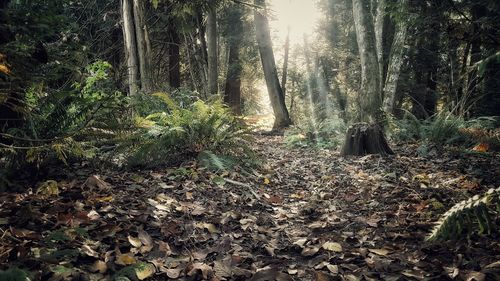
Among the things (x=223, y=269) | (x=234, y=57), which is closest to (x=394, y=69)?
(x=234, y=57)

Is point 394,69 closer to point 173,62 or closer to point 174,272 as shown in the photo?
point 173,62

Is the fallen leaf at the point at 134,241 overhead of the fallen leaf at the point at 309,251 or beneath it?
overhead

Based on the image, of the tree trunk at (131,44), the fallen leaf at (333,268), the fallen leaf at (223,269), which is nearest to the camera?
the fallen leaf at (223,269)

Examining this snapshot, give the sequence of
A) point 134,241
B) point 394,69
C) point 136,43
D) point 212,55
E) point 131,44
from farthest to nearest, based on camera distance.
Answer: point 212,55 → point 394,69 → point 136,43 → point 131,44 → point 134,241

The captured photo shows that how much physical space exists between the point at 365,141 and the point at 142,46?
449cm

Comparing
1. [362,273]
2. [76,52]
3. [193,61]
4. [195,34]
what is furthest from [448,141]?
[193,61]

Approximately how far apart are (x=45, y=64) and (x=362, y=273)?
3229 mm

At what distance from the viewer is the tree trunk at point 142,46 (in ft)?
20.7

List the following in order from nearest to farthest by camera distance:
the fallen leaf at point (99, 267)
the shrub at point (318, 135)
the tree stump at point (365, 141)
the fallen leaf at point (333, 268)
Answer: the fallen leaf at point (99, 267)
the fallen leaf at point (333, 268)
the tree stump at point (365, 141)
the shrub at point (318, 135)

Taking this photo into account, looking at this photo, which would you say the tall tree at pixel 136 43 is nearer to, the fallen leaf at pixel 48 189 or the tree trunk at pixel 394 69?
the fallen leaf at pixel 48 189

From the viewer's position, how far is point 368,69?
7664mm

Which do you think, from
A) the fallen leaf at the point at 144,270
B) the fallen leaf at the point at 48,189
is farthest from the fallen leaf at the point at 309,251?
the fallen leaf at the point at 48,189

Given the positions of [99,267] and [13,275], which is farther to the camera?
[99,267]

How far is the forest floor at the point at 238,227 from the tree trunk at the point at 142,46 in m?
2.86
